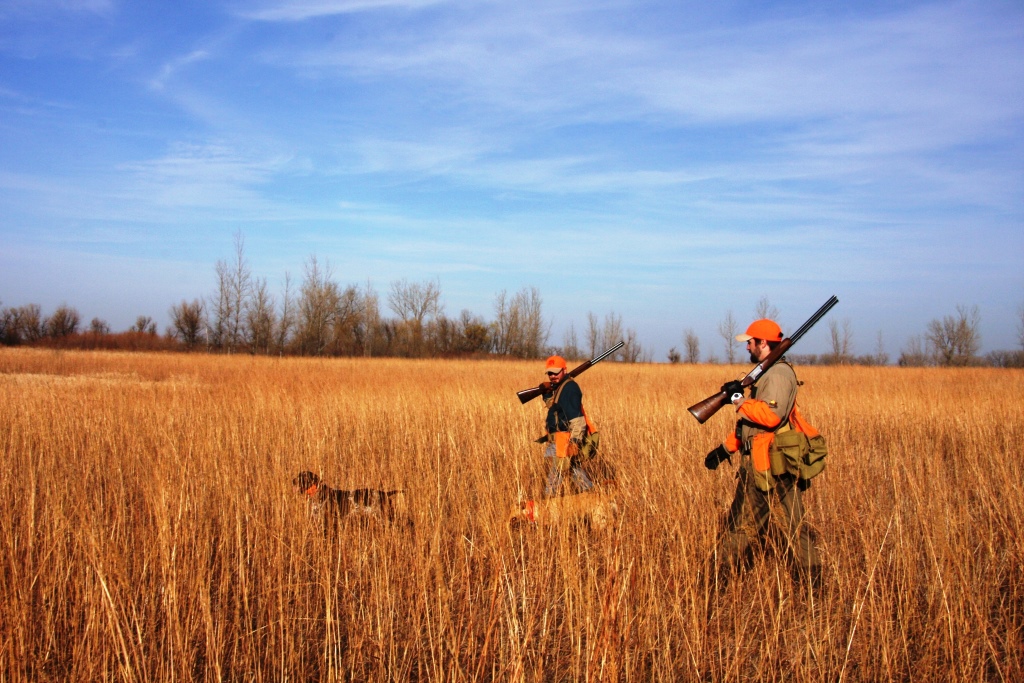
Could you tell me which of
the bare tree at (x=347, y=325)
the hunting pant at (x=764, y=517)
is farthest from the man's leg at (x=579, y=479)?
the bare tree at (x=347, y=325)

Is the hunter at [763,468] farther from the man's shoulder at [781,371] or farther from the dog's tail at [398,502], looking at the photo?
the dog's tail at [398,502]

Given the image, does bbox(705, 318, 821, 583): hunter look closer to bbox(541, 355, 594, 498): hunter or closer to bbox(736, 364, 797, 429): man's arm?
bbox(736, 364, 797, 429): man's arm

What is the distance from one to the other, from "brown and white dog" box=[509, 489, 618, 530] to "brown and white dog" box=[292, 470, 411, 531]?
2.53 ft

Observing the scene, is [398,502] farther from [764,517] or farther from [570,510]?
[764,517]

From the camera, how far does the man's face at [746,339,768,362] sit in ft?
12.5

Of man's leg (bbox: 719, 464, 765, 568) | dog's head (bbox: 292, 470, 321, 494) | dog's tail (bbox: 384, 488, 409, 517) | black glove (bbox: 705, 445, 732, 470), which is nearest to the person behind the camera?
man's leg (bbox: 719, 464, 765, 568)

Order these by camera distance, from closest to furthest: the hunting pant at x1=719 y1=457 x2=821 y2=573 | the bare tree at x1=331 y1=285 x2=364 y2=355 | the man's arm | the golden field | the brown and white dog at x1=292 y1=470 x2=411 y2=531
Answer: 1. the golden field
2. the man's arm
3. the hunting pant at x1=719 y1=457 x2=821 y2=573
4. the brown and white dog at x1=292 y1=470 x2=411 y2=531
5. the bare tree at x1=331 y1=285 x2=364 y2=355

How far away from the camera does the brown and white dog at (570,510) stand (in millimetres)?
3875

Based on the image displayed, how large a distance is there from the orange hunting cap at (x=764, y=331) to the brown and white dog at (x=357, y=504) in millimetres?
2423

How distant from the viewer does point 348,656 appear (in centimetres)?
289

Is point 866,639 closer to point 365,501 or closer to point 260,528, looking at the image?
point 365,501

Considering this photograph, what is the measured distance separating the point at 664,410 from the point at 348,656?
835cm

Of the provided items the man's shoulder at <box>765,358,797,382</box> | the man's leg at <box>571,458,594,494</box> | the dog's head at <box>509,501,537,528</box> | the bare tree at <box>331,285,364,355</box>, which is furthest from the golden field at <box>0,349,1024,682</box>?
the bare tree at <box>331,285,364,355</box>

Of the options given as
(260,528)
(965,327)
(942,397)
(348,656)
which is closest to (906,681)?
(348,656)
